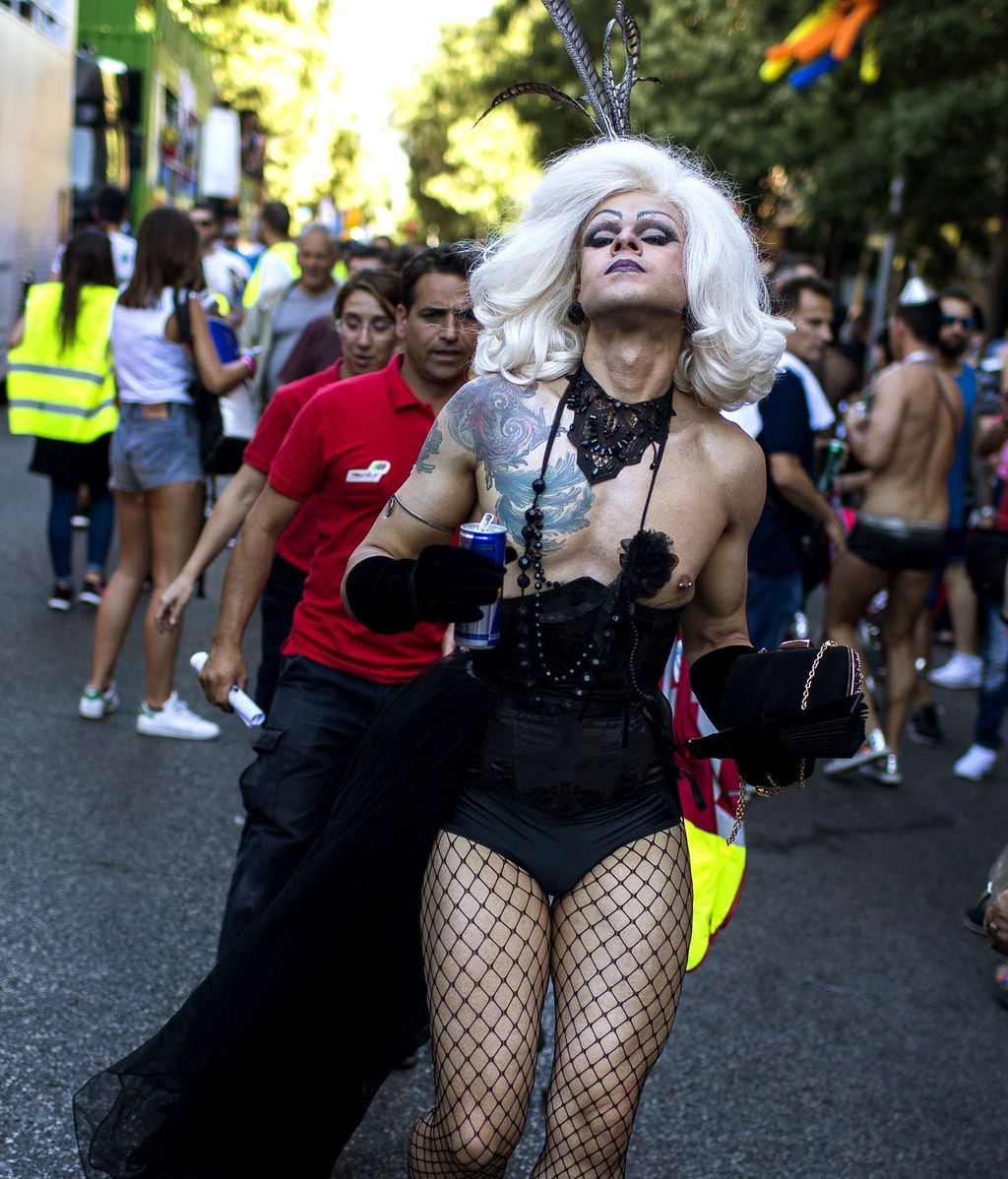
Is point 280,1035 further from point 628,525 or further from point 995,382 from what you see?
point 995,382

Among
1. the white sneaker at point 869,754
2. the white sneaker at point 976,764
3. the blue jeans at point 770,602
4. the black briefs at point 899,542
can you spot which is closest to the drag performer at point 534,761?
the blue jeans at point 770,602

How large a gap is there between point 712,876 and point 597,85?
5.63 ft

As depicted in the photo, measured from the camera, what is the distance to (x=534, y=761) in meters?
2.66

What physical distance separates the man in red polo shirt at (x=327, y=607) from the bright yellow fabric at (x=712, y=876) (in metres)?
0.79

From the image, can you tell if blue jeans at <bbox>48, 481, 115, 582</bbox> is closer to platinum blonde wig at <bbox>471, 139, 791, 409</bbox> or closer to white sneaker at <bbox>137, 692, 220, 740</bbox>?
white sneaker at <bbox>137, 692, 220, 740</bbox>

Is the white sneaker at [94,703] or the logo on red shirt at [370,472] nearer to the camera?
the logo on red shirt at [370,472]

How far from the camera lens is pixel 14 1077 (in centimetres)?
353

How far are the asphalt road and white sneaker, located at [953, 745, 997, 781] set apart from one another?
0.15 metres

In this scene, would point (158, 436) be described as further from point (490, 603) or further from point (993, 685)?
point (490, 603)

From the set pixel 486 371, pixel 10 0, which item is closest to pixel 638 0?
pixel 10 0

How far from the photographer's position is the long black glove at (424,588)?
8.23 ft

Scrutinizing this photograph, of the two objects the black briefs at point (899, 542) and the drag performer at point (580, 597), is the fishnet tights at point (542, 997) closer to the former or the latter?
the drag performer at point (580, 597)

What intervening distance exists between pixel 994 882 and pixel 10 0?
1373cm

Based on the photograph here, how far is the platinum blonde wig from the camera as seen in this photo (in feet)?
9.10
